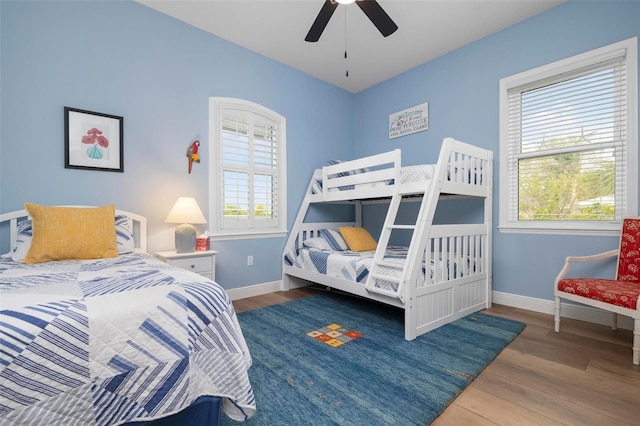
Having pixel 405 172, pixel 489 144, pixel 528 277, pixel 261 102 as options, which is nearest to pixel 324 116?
pixel 261 102

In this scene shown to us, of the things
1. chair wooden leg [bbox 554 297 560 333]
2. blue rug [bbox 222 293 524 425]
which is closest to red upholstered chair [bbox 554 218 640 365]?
chair wooden leg [bbox 554 297 560 333]

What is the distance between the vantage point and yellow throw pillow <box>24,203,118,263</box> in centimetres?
187

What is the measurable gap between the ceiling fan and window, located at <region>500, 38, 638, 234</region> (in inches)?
64.7

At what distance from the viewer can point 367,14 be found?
208cm

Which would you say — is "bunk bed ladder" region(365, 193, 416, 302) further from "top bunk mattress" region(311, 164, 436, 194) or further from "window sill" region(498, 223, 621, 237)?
"window sill" region(498, 223, 621, 237)

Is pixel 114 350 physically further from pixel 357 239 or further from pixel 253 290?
pixel 357 239

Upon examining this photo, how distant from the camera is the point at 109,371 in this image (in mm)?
931

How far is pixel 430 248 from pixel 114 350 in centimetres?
210

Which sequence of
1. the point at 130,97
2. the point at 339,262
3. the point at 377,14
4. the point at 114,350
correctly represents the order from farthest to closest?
the point at 339,262 < the point at 130,97 < the point at 377,14 < the point at 114,350

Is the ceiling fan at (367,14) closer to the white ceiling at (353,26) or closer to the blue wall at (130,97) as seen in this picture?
the white ceiling at (353,26)

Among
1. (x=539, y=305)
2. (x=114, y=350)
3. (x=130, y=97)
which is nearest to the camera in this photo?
(x=114, y=350)

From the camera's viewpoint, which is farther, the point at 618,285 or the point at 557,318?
the point at 557,318

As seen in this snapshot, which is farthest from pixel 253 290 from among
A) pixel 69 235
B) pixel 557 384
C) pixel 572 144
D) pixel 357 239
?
pixel 572 144

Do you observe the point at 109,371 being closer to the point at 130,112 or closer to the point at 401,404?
the point at 401,404
